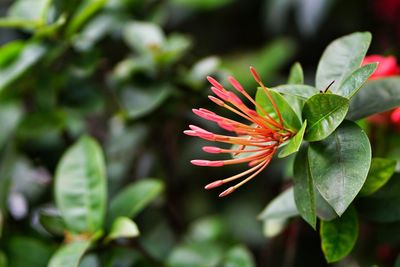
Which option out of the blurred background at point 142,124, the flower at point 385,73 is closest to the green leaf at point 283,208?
the blurred background at point 142,124

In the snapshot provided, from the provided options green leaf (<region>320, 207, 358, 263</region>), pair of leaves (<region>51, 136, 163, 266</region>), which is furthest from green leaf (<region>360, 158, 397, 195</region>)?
pair of leaves (<region>51, 136, 163, 266</region>)

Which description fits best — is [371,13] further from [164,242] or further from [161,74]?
[164,242]

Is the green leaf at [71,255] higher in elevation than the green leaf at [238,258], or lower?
higher

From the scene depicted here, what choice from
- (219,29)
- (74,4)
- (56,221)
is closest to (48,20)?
(74,4)

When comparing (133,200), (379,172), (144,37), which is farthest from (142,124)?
(379,172)

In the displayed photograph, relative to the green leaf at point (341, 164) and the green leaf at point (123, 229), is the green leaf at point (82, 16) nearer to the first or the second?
the green leaf at point (123, 229)

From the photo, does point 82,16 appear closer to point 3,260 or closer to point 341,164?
point 3,260

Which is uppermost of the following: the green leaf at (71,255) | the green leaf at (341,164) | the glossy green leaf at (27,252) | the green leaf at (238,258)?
the green leaf at (341,164)

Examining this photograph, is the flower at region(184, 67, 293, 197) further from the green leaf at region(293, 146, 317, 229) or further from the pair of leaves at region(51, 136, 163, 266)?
the pair of leaves at region(51, 136, 163, 266)
